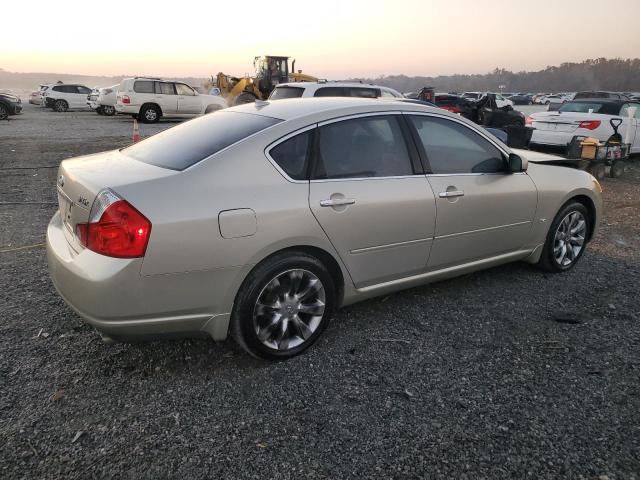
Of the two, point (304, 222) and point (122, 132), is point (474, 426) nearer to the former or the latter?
point (304, 222)

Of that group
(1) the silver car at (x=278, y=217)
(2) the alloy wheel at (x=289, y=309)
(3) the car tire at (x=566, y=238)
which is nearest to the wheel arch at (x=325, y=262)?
(1) the silver car at (x=278, y=217)

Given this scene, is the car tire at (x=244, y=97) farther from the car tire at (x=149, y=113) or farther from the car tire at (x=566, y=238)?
the car tire at (x=566, y=238)

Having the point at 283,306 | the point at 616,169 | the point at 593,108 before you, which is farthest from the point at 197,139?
the point at 593,108

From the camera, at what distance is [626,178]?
1000 centimetres

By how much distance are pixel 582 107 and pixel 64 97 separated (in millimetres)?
27074

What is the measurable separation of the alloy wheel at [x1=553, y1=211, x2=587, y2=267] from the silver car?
0.60 m

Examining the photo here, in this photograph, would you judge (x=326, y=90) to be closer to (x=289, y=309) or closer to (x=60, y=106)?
(x=289, y=309)

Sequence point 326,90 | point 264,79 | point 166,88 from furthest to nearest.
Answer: point 264,79 → point 166,88 → point 326,90

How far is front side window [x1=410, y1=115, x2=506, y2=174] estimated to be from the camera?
3637 millimetres

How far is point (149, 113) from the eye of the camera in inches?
840

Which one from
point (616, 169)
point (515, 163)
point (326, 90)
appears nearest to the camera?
point (515, 163)

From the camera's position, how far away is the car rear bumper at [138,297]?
99.0 inches

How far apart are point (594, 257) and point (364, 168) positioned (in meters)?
3.25

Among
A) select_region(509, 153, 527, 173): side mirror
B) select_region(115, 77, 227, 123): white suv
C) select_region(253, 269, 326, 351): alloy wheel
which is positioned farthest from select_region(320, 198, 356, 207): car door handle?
select_region(115, 77, 227, 123): white suv
